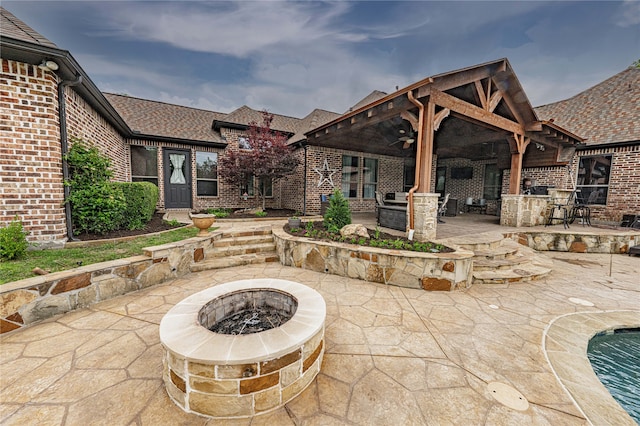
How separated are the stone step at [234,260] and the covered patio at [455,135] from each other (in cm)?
291

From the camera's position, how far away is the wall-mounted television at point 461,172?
1098cm

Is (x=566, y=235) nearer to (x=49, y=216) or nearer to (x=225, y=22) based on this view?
(x=49, y=216)

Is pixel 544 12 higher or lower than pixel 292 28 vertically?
higher

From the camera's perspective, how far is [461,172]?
11258 millimetres

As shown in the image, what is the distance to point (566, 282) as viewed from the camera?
3.96 m

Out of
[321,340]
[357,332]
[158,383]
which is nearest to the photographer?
[158,383]

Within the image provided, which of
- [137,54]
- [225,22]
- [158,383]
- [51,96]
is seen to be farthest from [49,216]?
[137,54]

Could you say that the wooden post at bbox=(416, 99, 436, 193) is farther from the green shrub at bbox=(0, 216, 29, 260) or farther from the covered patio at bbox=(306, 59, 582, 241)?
the green shrub at bbox=(0, 216, 29, 260)

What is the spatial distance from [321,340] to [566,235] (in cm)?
795

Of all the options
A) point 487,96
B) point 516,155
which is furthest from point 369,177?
point 487,96

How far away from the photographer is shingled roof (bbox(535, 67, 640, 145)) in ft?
25.7

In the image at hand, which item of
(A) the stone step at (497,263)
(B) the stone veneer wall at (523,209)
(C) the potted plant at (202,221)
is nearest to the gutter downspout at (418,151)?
(A) the stone step at (497,263)

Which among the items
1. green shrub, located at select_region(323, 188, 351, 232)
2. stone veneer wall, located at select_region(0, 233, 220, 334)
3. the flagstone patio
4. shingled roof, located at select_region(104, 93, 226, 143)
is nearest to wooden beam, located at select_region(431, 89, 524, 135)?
green shrub, located at select_region(323, 188, 351, 232)

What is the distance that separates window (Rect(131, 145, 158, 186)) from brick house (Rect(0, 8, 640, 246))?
3cm
